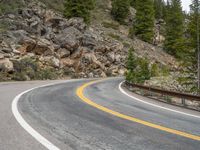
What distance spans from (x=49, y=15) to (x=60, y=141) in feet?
115

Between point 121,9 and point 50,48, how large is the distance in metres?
36.3

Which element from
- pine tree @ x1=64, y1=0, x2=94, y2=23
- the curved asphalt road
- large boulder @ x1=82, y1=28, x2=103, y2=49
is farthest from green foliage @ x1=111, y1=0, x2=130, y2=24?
the curved asphalt road

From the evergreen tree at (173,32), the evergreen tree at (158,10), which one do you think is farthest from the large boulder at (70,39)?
the evergreen tree at (158,10)

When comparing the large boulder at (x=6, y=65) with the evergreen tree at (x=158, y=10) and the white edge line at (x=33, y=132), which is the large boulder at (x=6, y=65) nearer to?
the white edge line at (x=33, y=132)

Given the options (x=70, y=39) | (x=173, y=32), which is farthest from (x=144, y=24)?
(x=70, y=39)

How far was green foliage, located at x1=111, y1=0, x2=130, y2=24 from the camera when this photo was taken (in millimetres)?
63750

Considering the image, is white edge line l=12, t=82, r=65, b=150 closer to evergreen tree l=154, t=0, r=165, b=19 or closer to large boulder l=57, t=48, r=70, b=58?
large boulder l=57, t=48, r=70, b=58

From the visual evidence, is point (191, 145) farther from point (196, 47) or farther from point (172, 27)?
point (172, 27)

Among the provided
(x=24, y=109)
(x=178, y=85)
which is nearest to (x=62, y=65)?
(x=178, y=85)

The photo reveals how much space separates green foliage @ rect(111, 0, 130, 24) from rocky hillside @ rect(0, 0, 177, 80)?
17.2 meters

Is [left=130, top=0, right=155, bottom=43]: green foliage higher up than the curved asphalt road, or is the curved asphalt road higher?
[left=130, top=0, right=155, bottom=43]: green foliage

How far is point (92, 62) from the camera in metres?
36.9

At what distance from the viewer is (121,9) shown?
63.8m

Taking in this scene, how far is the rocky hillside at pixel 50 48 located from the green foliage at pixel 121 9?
17161 mm
